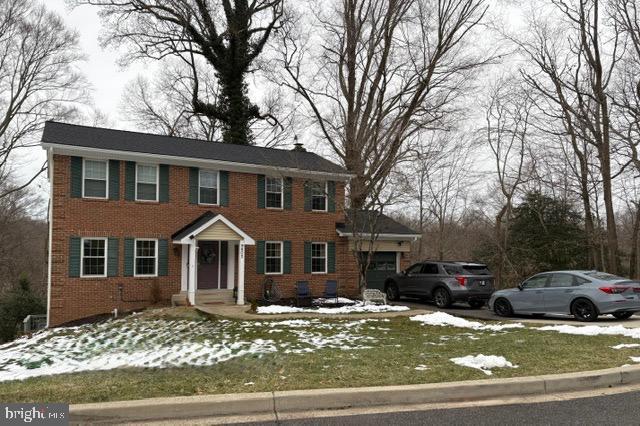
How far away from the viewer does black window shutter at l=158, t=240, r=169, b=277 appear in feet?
58.7

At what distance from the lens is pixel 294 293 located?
20438mm

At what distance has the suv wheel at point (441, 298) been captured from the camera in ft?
58.0

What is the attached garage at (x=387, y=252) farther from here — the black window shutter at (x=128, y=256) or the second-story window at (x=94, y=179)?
the second-story window at (x=94, y=179)

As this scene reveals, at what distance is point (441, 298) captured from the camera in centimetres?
1798

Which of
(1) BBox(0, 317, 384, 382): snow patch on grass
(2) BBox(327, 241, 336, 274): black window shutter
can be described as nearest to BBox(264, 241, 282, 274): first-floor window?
(2) BBox(327, 241, 336, 274): black window shutter

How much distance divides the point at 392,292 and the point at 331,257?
2991 mm

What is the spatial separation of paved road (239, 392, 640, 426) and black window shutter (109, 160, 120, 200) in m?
14.1

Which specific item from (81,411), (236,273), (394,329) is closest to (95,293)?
(236,273)

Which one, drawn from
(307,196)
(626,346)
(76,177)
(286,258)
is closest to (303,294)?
(286,258)

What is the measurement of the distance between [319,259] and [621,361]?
14642 millimetres

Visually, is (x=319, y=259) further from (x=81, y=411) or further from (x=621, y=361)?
(x=81, y=411)

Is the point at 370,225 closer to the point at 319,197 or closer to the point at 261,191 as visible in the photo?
the point at 319,197

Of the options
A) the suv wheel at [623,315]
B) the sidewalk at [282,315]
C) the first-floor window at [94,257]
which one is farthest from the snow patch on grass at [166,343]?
the suv wheel at [623,315]

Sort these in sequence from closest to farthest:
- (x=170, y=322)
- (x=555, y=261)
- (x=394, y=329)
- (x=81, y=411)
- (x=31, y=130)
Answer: (x=81, y=411), (x=394, y=329), (x=170, y=322), (x=555, y=261), (x=31, y=130)
